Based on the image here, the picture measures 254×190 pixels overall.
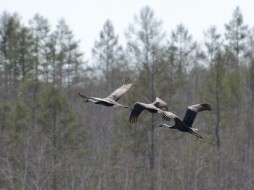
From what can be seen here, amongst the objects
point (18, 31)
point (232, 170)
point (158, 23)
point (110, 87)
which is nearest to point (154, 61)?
point (158, 23)

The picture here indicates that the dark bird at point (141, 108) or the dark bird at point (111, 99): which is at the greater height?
the dark bird at point (111, 99)

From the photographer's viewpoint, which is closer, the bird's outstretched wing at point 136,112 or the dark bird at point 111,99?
the dark bird at point 111,99

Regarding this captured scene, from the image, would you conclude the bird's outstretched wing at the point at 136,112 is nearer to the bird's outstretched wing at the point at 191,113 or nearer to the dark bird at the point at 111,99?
the dark bird at the point at 111,99

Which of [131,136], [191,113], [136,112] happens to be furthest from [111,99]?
[131,136]

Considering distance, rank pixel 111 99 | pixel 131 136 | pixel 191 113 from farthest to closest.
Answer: pixel 131 136 < pixel 111 99 < pixel 191 113

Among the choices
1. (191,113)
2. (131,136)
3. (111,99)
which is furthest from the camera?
(131,136)

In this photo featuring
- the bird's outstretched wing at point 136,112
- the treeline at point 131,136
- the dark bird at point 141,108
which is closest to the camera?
the dark bird at point 141,108

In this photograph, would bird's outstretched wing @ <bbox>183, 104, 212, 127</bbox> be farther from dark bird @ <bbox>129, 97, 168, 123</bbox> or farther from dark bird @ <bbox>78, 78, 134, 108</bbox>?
dark bird @ <bbox>78, 78, 134, 108</bbox>

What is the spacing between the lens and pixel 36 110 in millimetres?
43625

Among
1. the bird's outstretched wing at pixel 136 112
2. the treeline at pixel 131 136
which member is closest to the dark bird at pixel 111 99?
the bird's outstretched wing at pixel 136 112

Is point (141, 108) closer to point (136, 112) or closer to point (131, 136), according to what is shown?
point (136, 112)

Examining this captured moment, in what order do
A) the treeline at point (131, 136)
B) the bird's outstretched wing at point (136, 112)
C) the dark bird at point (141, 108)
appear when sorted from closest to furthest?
the dark bird at point (141, 108)
the bird's outstretched wing at point (136, 112)
the treeline at point (131, 136)

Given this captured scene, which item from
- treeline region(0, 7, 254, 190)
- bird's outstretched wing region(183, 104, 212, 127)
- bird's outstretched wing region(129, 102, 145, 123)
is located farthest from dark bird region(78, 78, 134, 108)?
treeline region(0, 7, 254, 190)

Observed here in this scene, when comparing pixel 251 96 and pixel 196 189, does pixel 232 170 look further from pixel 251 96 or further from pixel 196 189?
pixel 251 96
